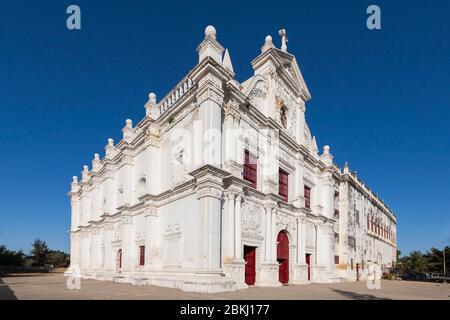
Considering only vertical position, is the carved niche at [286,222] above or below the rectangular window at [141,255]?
above

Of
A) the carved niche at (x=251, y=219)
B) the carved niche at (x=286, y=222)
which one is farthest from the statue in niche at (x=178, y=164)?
the carved niche at (x=286, y=222)

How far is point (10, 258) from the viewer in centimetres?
4194

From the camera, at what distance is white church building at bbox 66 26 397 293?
13977 millimetres

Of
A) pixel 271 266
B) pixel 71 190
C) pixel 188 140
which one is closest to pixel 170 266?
pixel 271 266

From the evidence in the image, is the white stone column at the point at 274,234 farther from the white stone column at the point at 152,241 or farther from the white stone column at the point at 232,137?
the white stone column at the point at 152,241

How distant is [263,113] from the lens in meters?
18.7

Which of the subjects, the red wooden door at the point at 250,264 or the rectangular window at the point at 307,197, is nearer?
the red wooden door at the point at 250,264

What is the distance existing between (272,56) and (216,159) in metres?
8.51

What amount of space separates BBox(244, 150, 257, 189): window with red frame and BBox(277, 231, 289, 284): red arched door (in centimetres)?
418

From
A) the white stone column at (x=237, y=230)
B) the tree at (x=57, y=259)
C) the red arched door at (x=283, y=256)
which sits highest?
the white stone column at (x=237, y=230)

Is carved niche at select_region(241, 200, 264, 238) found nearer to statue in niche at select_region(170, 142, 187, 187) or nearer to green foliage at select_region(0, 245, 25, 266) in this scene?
statue in niche at select_region(170, 142, 187, 187)

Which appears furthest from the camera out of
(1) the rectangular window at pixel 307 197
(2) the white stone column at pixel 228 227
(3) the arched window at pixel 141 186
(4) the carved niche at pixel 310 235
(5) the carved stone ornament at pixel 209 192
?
(1) the rectangular window at pixel 307 197

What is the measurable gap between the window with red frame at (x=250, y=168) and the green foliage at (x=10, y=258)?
1549 inches

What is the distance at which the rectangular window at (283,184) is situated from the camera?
64.7 feet
